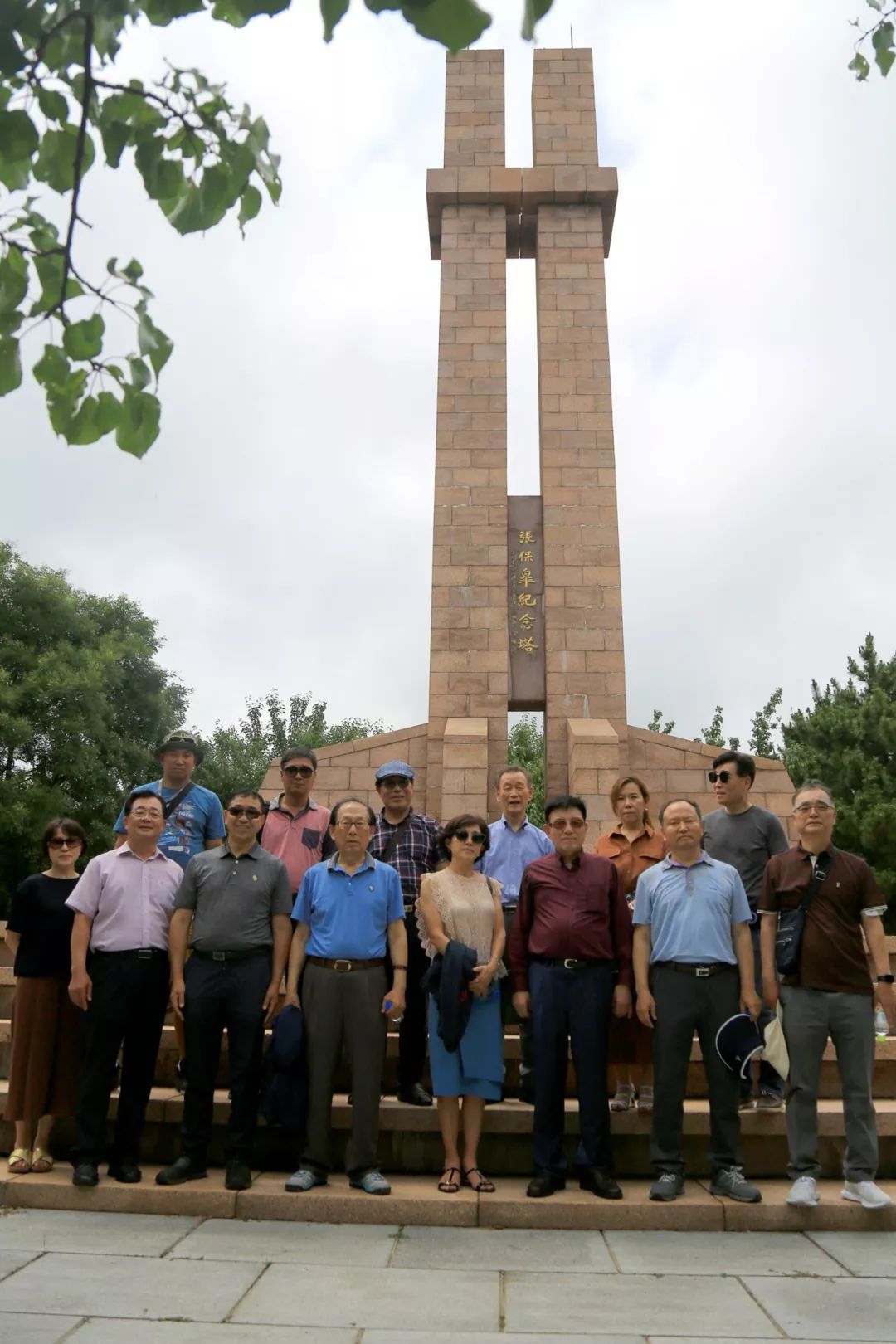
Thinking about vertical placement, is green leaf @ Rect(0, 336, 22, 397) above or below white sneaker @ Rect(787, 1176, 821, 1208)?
above

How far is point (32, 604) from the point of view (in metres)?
22.8

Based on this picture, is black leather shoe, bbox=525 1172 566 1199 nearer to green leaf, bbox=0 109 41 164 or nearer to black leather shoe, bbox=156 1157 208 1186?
black leather shoe, bbox=156 1157 208 1186

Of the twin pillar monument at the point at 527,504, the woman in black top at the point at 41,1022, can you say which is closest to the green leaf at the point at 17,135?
the woman in black top at the point at 41,1022

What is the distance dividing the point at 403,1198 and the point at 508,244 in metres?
12.0

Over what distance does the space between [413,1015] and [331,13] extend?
405 cm

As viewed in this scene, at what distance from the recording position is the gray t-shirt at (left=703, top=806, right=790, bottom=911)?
5.00 metres

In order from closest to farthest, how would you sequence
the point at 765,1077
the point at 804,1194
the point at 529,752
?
the point at 804,1194 → the point at 765,1077 → the point at 529,752

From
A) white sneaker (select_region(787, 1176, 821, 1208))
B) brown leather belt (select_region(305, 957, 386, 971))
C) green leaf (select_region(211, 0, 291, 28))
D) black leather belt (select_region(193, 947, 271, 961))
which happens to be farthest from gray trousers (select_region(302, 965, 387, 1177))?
green leaf (select_region(211, 0, 291, 28))

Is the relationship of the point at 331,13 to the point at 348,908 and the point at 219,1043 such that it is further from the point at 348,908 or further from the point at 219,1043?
the point at 219,1043

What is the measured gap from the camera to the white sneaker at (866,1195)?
3973mm

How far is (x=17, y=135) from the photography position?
2041 millimetres

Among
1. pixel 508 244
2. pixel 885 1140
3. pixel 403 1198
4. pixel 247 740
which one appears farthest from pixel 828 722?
pixel 247 740

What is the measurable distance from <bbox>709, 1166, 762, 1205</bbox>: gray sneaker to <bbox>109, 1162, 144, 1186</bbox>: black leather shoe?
232 centimetres

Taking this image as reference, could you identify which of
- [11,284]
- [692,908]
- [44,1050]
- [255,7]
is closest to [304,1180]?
[44,1050]
